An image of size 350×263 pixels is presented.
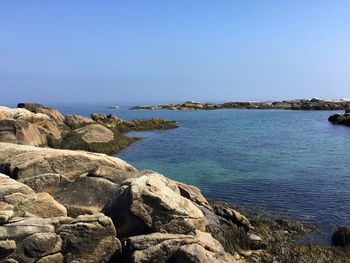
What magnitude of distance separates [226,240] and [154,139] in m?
41.9

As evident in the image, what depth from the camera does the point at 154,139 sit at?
186ft

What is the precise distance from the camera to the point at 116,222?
1273 cm

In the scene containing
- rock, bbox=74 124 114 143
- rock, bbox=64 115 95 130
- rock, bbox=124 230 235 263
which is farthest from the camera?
rock, bbox=64 115 95 130

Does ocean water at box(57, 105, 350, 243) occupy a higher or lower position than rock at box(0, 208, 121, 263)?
lower

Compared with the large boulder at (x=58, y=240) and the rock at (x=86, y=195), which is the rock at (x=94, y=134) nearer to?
the rock at (x=86, y=195)

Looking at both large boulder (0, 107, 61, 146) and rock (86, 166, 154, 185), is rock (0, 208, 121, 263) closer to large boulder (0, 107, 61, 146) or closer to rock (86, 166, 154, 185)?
rock (86, 166, 154, 185)

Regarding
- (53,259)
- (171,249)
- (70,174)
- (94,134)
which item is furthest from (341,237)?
(94,134)

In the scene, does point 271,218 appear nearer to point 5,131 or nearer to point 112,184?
point 112,184

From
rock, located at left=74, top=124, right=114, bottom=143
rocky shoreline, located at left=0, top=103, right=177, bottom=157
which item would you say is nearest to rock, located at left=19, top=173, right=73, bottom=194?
rocky shoreline, located at left=0, top=103, right=177, bottom=157

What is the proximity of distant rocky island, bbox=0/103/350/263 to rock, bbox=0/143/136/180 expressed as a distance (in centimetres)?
4

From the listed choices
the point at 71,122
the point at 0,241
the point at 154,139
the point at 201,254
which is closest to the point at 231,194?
the point at 201,254

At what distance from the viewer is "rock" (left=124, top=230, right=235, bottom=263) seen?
11086mm

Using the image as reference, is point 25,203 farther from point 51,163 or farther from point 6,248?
point 51,163

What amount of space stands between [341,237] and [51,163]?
11811mm
